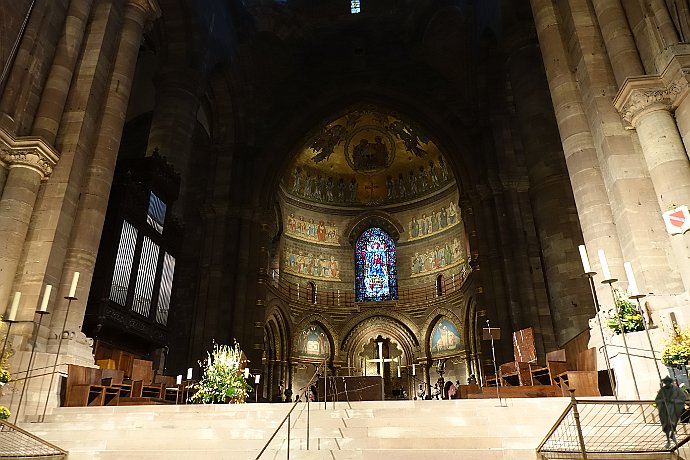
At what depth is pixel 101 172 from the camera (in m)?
10.5

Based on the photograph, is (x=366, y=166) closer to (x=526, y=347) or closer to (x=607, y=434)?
(x=526, y=347)

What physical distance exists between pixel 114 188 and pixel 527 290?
14.2 m

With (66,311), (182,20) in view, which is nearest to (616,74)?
(66,311)

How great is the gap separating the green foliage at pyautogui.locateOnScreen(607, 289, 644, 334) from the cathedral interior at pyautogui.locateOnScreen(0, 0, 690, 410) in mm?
343

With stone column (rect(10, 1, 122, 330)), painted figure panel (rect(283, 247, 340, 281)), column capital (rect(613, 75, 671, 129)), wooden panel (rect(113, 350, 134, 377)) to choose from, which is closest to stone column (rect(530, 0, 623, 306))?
column capital (rect(613, 75, 671, 129))

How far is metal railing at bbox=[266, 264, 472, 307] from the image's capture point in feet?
92.4

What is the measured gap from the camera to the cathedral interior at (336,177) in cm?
868

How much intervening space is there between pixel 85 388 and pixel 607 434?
7.84 m

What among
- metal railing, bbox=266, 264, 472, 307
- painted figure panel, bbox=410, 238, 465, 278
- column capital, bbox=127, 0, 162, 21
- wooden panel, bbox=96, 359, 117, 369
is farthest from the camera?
painted figure panel, bbox=410, 238, 465, 278

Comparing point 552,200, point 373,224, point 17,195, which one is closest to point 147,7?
point 17,195

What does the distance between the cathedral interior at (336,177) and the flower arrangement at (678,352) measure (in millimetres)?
1089

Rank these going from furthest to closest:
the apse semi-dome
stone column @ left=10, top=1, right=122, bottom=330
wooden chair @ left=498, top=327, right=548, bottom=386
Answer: the apse semi-dome < wooden chair @ left=498, top=327, right=548, bottom=386 < stone column @ left=10, top=1, right=122, bottom=330

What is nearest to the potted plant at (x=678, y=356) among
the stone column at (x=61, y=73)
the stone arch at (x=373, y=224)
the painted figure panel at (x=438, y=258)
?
the stone column at (x=61, y=73)

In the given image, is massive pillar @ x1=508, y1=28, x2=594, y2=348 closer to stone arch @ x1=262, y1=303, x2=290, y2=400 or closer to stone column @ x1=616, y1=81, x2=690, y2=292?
stone column @ x1=616, y1=81, x2=690, y2=292
